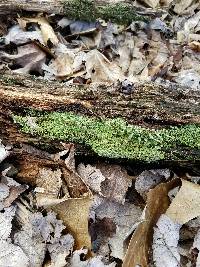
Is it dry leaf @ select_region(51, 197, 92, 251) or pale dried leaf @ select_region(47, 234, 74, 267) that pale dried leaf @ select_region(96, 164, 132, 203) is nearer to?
dry leaf @ select_region(51, 197, 92, 251)

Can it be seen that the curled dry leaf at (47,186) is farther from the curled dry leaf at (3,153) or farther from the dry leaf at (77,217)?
the curled dry leaf at (3,153)

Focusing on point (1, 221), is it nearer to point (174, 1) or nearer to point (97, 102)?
point (97, 102)

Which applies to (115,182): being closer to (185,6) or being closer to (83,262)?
(83,262)

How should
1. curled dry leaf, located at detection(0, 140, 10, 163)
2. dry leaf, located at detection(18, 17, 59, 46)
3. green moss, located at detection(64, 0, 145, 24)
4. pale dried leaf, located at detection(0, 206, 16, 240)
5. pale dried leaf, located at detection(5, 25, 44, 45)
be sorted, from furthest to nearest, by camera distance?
green moss, located at detection(64, 0, 145, 24) < dry leaf, located at detection(18, 17, 59, 46) < pale dried leaf, located at detection(5, 25, 44, 45) < curled dry leaf, located at detection(0, 140, 10, 163) < pale dried leaf, located at detection(0, 206, 16, 240)

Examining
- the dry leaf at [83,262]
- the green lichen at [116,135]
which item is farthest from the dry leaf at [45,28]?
the dry leaf at [83,262]

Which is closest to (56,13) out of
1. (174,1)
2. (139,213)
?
(174,1)

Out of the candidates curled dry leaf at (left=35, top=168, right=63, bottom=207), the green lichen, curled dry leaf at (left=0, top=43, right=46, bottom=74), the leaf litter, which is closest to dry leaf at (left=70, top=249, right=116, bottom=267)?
the leaf litter
